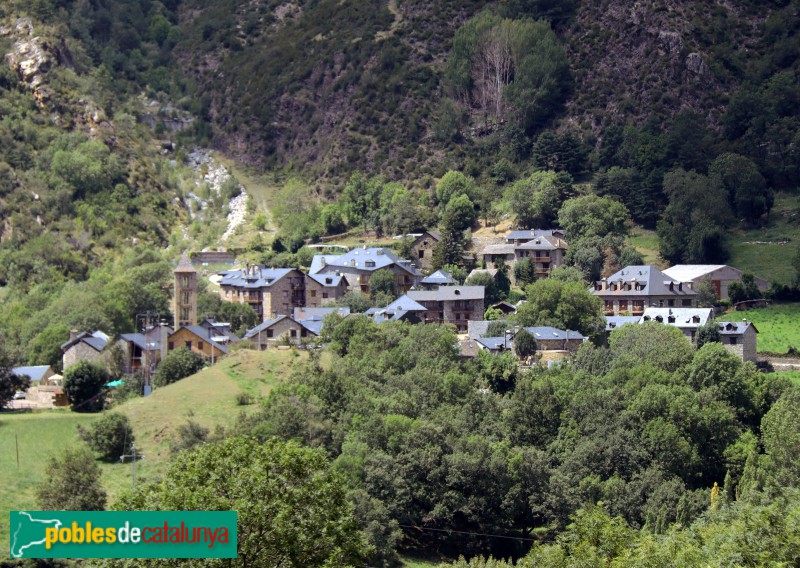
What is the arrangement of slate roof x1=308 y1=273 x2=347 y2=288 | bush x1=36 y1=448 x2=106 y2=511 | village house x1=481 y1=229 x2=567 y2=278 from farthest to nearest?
village house x1=481 y1=229 x2=567 y2=278, slate roof x1=308 y1=273 x2=347 y2=288, bush x1=36 y1=448 x2=106 y2=511

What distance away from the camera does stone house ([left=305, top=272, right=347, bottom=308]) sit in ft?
328

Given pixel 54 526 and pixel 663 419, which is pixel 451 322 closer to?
pixel 663 419

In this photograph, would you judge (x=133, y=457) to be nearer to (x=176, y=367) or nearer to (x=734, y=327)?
(x=176, y=367)

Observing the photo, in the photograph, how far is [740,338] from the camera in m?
88.2

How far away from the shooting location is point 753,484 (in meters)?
66.9

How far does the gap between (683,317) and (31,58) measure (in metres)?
75.7

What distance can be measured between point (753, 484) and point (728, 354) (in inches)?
654

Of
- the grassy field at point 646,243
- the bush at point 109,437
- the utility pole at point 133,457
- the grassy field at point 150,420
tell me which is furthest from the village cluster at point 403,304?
the utility pole at point 133,457

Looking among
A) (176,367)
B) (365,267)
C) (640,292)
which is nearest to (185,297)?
(176,367)

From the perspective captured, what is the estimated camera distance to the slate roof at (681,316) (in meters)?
90.9

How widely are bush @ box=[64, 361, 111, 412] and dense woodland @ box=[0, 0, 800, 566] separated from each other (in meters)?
3.44

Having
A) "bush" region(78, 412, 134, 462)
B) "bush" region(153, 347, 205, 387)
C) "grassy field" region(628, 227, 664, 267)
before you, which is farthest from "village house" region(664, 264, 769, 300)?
"bush" region(78, 412, 134, 462)

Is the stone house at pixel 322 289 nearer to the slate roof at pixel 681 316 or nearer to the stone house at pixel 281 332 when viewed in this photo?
the stone house at pixel 281 332

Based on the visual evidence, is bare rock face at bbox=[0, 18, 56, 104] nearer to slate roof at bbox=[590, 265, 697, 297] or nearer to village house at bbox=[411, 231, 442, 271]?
village house at bbox=[411, 231, 442, 271]
